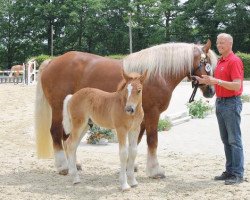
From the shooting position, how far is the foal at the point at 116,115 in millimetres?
5320

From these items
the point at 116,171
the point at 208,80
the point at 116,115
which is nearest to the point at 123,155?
the point at 116,115

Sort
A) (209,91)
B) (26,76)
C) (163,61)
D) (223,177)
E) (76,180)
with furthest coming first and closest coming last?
(26,76), (209,91), (163,61), (223,177), (76,180)

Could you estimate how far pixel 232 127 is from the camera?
228 inches

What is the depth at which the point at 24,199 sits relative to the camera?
527 cm

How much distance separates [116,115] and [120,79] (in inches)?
39.7

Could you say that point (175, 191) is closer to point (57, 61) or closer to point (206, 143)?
point (57, 61)

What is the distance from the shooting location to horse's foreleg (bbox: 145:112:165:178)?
6.19m

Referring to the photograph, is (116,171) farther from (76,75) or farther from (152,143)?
(76,75)

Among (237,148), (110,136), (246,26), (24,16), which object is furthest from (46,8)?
(237,148)

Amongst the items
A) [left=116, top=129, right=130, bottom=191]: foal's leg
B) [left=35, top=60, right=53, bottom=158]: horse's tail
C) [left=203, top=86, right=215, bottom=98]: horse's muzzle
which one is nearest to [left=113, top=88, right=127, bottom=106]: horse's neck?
[left=116, top=129, right=130, bottom=191]: foal's leg

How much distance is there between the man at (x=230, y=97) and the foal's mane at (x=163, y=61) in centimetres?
55

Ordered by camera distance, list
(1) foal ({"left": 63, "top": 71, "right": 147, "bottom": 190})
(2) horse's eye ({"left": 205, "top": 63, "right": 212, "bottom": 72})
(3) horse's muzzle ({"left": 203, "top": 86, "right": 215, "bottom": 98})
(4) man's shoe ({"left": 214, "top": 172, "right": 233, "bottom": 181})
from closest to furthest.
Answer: (1) foal ({"left": 63, "top": 71, "right": 147, "bottom": 190})
(4) man's shoe ({"left": 214, "top": 172, "right": 233, "bottom": 181})
(2) horse's eye ({"left": 205, "top": 63, "right": 212, "bottom": 72})
(3) horse's muzzle ({"left": 203, "top": 86, "right": 215, "bottom": 98})

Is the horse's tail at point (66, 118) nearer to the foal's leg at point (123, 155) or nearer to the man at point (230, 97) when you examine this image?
the foal's leg at point (123, 155)

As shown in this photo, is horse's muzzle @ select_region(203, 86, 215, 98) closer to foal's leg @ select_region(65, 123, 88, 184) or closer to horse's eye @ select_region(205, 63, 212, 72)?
horse's eye @ select_region(205, 63, 212, 72)
